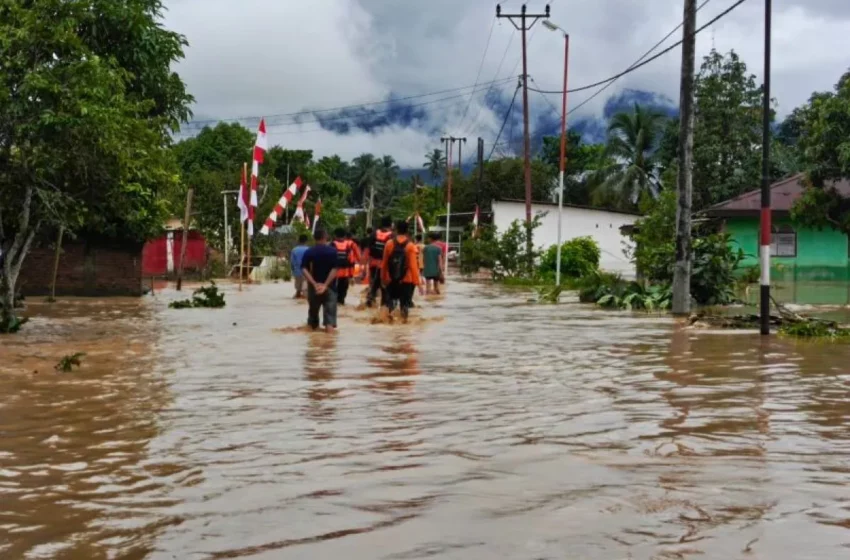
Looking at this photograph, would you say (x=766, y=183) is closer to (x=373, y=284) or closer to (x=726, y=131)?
(x=373, y=284)

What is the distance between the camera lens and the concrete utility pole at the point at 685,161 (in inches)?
789

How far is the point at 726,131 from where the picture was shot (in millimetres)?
46438

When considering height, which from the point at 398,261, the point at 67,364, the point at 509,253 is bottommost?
the point at 67,364

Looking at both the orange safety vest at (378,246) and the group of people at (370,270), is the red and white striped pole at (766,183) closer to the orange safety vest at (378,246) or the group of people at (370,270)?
the group of people at (370,270)

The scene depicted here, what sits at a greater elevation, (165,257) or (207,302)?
(165,257)

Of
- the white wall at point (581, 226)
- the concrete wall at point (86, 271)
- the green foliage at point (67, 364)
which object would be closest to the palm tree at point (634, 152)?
the white wall at point (581, 226)

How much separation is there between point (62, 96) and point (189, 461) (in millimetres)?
9231

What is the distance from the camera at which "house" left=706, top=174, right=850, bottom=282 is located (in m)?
37.4

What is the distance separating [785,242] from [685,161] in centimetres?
2046

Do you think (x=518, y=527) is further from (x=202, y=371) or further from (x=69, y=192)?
(x=69, y=192)

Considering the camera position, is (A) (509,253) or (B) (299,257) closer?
(B) (299,257)

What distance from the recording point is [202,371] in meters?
10.9

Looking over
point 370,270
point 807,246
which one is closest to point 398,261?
point 370,270

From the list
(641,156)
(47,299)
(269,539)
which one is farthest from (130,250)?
(641,156)
